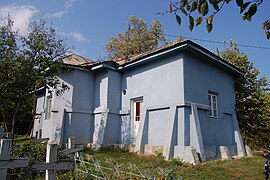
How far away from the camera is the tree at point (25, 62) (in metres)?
9.56

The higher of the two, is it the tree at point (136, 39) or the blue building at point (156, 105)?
the tree at point (136, 39)

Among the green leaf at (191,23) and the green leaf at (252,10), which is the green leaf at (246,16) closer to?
the green leaf at (252,10)

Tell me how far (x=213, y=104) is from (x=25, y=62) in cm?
931

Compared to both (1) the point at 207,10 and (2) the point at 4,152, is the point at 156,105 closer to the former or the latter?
(2) the point at 4,152

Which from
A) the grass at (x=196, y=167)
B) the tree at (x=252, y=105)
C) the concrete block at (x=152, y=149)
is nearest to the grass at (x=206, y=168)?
the grass at (x=196, y=167)

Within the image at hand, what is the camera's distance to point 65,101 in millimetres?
12516

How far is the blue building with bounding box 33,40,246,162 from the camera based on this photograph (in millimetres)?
9672

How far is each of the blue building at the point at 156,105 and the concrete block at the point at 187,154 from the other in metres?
0.04

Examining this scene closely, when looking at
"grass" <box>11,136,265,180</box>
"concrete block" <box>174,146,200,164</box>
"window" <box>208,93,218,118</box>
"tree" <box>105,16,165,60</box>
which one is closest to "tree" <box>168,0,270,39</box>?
"grass" <box>11,136,265,180</box>

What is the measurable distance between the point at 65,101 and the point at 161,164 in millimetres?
6873

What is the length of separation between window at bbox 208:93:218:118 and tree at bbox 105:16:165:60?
47.5 feet

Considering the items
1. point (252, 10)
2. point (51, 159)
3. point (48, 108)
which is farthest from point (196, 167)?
point (48, 108)

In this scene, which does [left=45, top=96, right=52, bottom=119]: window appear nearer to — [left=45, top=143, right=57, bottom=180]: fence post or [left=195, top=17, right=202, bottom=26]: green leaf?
[left=45, top=143, right=57, bottom=180]: fence post

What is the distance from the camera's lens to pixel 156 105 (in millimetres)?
10602
